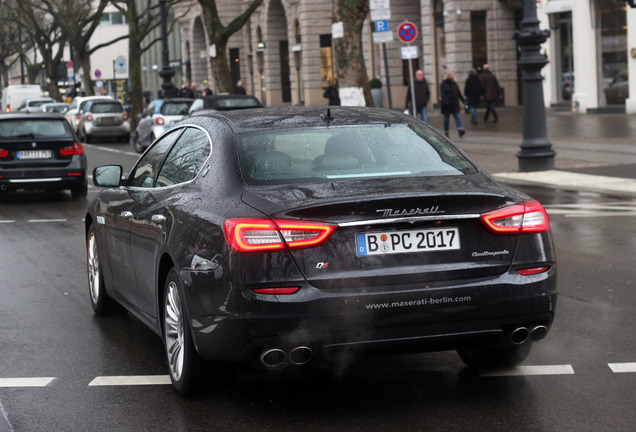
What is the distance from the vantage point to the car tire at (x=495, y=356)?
245 inches

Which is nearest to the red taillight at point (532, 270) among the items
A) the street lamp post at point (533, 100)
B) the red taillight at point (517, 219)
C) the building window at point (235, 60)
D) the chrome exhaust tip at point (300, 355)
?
the red taillight at point (517, 219)

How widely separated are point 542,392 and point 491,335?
0.56 m

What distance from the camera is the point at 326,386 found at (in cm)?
604

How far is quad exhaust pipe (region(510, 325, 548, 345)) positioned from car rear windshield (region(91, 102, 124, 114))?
1447 inches

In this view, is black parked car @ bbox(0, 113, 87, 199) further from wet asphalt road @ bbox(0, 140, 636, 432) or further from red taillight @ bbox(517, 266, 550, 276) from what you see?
red taillight @ bbox(517, 266, 550, 276)

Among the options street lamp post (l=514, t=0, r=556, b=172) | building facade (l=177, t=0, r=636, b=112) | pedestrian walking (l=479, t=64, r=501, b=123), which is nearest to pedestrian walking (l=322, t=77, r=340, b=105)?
building facade (l=177, t=0, r=636, b=112)

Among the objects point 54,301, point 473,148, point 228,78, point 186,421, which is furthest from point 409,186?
point 228,78

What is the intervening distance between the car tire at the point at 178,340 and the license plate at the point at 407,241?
1031 millimetres

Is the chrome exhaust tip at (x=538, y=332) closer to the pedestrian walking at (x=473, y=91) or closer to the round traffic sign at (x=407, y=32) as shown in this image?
the round traffic sign at (x=407, y=32)

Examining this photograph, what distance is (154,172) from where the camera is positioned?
696 cm

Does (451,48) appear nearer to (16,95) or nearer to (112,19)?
(16,95)

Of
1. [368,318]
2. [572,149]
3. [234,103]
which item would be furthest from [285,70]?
[368,318]

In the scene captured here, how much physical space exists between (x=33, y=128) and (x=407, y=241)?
573 inches

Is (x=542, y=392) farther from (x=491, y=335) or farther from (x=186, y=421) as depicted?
(x=186, y=421)
